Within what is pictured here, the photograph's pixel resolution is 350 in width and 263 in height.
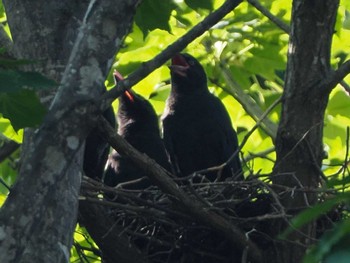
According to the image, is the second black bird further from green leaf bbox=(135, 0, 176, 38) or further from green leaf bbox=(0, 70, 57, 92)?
green leaf bbox=(0, 70, 57, 92)

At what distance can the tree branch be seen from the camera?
2242mm

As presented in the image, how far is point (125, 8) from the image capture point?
2.33 meters

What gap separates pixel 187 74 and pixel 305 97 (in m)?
1.55

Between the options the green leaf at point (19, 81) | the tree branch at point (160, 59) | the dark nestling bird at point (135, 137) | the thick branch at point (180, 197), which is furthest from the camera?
the dark nestling bird at point (135, 137)

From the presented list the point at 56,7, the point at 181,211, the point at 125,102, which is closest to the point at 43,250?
the point at 56,7

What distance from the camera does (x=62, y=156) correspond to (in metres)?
2.06

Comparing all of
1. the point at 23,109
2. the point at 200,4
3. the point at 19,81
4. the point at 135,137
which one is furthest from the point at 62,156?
the point at 135,137

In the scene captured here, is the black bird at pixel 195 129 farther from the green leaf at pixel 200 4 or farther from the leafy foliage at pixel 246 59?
the green leaf at pixel 200 4

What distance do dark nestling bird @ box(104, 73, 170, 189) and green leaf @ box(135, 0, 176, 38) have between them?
106 centimetres

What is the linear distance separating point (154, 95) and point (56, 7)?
104 inches

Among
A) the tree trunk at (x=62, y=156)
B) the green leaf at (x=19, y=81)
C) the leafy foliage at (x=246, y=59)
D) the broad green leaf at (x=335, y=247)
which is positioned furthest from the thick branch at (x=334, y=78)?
the broad green leaf at (x=335, y=247)

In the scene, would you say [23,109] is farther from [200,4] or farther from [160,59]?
[200,4]

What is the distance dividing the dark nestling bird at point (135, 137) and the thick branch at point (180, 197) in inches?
52.7

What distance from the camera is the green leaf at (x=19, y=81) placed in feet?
4.60
